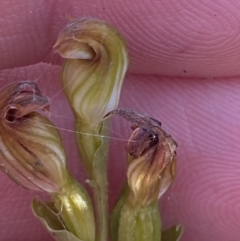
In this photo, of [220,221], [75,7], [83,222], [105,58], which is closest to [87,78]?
[105,58]

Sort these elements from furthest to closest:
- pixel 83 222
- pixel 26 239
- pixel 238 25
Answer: pixel 26 239 < pixel 238 25 < pixel 83 222

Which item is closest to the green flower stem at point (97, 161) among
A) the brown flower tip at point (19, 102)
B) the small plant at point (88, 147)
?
the small plant at point (88, 147)

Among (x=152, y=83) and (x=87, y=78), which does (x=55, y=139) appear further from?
(x=152, y=83)

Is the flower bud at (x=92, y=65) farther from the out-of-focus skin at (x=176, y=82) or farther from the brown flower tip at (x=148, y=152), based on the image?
the out-of-focus skin at (x=176, y=82)

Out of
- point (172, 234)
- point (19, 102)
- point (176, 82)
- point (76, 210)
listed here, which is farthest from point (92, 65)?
point (176, 82)

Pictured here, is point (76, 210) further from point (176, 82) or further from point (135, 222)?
point (176, 82)

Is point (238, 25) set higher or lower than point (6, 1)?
higher
